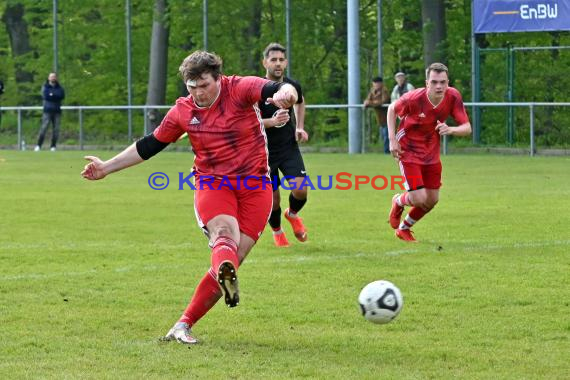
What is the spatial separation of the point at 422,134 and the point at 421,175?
1.37ft

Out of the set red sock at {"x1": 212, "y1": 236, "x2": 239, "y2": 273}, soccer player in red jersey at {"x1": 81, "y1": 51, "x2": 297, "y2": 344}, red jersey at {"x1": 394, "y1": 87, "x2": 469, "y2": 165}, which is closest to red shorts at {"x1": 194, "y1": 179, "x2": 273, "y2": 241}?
soccer player in red jersey at {"x1": 81, "y1": 51, "x2": 297, "y2": 344}

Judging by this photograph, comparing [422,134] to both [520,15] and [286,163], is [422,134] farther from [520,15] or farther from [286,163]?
[520,15]

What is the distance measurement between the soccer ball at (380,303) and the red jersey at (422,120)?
480cm

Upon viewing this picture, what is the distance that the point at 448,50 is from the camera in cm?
3038

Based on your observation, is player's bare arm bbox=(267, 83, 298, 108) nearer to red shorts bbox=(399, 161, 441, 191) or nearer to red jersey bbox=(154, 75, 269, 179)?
red jersey bbox=(154, 75, 269, 179)

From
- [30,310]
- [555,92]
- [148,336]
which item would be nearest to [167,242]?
[30,310]

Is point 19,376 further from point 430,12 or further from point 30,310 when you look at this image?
point 430,12

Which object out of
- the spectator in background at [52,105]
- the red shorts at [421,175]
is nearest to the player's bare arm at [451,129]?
the red shorts at [421,175]

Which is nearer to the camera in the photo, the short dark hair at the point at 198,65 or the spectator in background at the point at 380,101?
the short dark hair at the point at 198,65

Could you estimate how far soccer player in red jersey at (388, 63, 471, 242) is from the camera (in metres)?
12.1

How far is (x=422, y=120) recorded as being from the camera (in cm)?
1221

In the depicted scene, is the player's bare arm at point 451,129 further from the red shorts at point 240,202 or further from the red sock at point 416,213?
the red shorts at point 240,202

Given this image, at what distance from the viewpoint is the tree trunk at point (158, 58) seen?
3566cm

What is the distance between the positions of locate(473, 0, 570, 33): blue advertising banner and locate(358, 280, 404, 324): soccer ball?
69.3 ft
